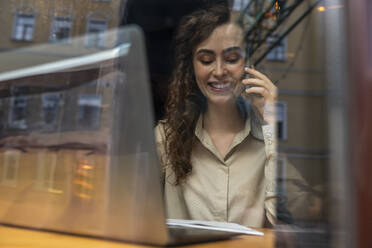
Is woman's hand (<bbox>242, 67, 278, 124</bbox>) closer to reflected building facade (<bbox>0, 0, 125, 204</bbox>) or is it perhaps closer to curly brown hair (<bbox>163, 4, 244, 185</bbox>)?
curly brown hair (<bbox>163, 4, 244, 185</bbox>)

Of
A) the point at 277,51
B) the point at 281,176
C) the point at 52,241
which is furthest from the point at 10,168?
the point at 277,51

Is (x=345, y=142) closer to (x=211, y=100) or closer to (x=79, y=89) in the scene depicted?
(x=79, y=89)

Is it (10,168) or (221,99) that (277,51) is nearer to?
(221,99)

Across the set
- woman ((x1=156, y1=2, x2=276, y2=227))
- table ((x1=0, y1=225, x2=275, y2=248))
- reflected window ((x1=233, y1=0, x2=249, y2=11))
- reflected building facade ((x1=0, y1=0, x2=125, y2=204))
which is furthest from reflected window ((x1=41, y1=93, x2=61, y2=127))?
reflected window ((x1=233, y1=0, x2=249, y2=11))

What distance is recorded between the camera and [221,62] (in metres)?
1.45

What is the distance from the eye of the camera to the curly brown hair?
4.96 feet

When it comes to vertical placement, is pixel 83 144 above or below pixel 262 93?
below

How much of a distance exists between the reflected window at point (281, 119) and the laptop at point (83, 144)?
31 cm

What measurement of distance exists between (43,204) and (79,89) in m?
0.28

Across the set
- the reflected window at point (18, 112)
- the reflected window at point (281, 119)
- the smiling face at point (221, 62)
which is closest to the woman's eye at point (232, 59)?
the smiling face at point (221, 62)

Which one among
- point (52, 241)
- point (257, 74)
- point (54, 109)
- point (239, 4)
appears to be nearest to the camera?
point (52, 241)

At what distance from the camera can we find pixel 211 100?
165 cm

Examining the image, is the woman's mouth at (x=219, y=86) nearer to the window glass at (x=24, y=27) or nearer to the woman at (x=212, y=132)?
the woman at (x=212, y=132)

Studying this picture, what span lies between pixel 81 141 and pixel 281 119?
1.58 feet
